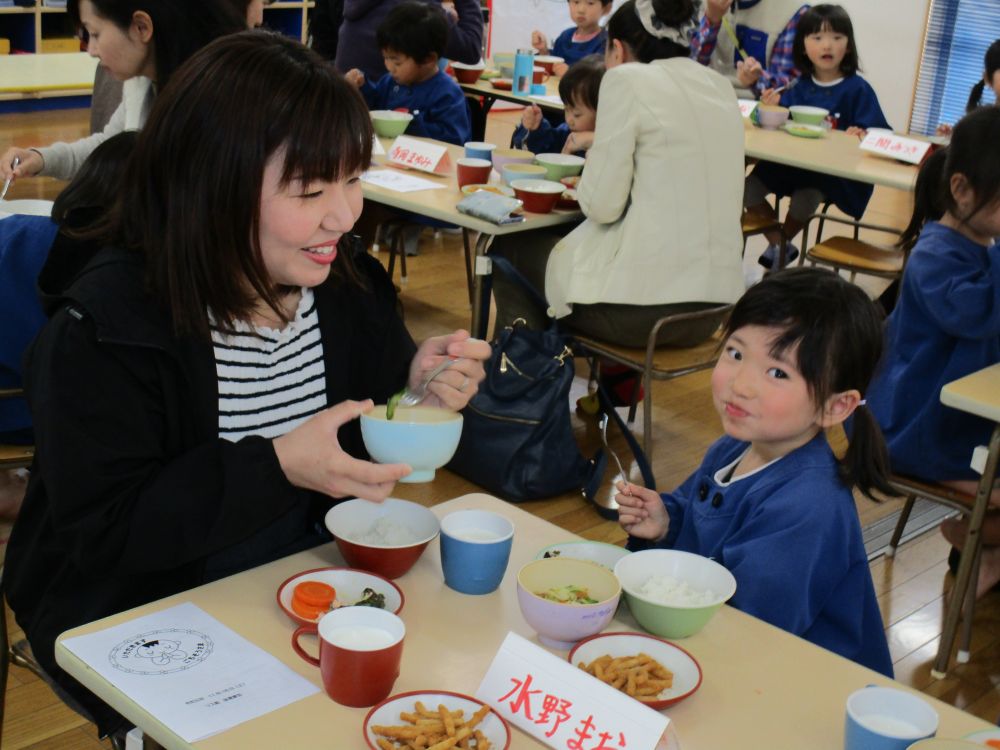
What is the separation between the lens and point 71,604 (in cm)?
144

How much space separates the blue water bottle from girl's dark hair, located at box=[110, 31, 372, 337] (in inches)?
151

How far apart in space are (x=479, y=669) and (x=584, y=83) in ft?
9.94

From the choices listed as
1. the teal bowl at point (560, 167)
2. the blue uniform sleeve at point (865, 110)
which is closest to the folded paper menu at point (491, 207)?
the teal bowl at point (560, 167)

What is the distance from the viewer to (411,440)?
1.30 m

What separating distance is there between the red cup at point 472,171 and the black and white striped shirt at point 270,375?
199 cm

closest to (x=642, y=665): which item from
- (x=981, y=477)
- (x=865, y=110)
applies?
(x=981, y=477)

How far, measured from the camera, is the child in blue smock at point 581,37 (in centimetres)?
562

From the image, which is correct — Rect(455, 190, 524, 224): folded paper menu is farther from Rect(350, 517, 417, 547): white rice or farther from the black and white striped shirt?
Rect(350, 517, 417, 547): white rice

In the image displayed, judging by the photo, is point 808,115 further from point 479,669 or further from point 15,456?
point 479,669

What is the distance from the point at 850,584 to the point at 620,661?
509mm

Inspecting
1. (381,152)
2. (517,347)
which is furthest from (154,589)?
(381,152)

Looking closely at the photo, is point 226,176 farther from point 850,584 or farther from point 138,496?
point 850,584

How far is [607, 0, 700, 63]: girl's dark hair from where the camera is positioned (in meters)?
3.21

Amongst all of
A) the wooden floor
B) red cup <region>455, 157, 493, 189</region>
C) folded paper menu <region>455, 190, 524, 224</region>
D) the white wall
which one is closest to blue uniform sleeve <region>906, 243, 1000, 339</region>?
the wooden floor
